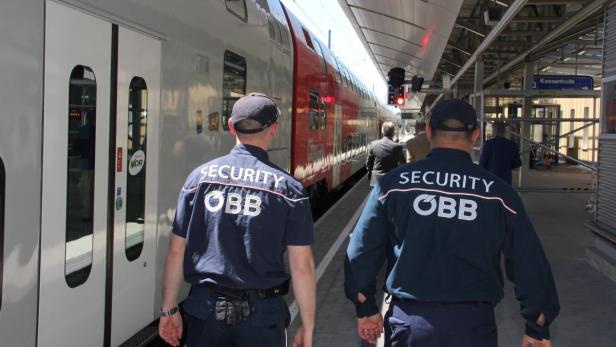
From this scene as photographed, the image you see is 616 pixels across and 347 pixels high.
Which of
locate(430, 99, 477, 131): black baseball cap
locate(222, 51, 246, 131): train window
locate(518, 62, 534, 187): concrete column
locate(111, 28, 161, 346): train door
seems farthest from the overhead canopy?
locate(430, 99, 477, 131): black baseball cap

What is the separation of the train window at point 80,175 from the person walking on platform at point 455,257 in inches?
58.6

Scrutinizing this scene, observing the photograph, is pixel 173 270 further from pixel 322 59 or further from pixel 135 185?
pixel 322 59

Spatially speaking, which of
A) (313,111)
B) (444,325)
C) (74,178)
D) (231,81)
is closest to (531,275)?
(444,325)

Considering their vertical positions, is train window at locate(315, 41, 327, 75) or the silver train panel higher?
train window at locate(315, 41, 327, 75)

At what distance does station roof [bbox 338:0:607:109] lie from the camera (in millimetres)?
11195

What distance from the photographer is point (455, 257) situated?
2873 mm

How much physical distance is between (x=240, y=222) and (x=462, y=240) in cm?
96

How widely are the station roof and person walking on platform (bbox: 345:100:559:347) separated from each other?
5934 millimetres

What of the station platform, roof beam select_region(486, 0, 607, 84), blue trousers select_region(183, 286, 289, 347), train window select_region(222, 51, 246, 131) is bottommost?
the station platform

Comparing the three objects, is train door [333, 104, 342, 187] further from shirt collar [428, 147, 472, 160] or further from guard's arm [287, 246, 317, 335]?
guard's arm [287, 246, 317, 335]

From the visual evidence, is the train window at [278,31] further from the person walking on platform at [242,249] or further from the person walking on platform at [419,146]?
the person walking on platform at [242,249]

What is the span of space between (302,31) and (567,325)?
6600 mm

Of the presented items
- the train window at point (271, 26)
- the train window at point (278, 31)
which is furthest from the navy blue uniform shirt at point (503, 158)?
the train window at point (271, 26)

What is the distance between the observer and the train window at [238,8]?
5988 mm
